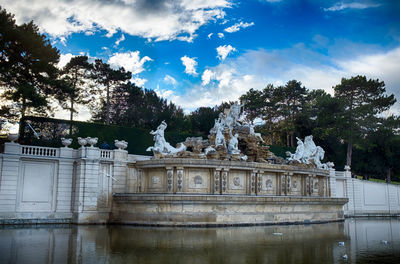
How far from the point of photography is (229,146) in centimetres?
2708

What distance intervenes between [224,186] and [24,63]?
62.5ft

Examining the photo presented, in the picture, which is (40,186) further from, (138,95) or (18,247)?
(138,95)

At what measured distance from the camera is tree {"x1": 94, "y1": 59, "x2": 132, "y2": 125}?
45.9 meters

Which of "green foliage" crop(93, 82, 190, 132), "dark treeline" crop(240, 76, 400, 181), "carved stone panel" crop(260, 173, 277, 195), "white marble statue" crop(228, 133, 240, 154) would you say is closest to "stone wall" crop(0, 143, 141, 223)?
"white marble statue" crop(228, 133, 240, 154)

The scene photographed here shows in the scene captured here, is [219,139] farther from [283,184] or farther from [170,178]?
[283,184]

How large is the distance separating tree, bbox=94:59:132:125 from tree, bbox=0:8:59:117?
43.0 feet

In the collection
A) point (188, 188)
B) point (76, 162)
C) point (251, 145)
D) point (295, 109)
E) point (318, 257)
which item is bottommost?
point (318, 257)

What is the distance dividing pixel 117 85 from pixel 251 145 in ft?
78.5

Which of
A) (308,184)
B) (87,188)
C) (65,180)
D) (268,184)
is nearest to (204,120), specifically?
(308,184)

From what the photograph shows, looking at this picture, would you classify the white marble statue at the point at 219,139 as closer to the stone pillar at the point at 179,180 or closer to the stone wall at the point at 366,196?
the stone pillar at the point at 179,180

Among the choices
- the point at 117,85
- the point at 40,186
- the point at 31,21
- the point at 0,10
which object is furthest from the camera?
the point at 117,85

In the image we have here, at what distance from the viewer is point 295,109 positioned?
173ft

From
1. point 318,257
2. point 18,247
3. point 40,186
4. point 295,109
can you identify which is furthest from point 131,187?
point 295,109

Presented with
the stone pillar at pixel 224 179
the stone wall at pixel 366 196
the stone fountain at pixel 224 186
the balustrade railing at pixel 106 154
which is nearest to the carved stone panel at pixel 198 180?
the stone fountain at pixel 224 186
